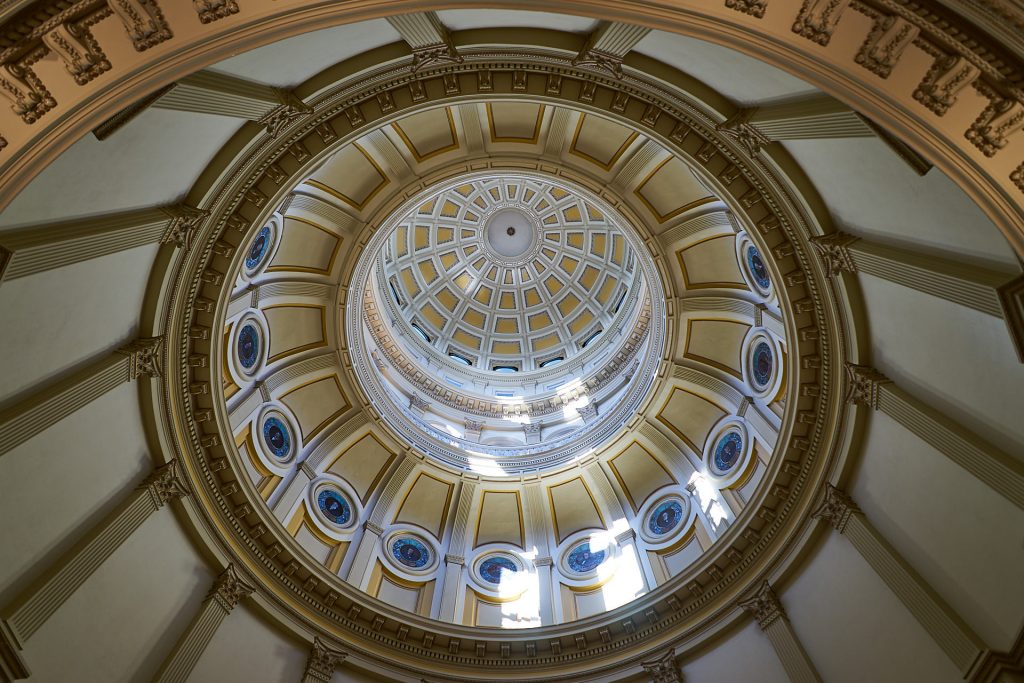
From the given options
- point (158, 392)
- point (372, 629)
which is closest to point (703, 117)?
point (158, 392)

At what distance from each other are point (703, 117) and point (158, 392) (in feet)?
41.4

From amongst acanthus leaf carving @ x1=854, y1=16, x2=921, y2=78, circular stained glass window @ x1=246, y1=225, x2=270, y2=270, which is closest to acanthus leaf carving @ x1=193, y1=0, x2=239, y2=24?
acanthus leaf carving @ x1=854, y1=16, x2=921, y2=78

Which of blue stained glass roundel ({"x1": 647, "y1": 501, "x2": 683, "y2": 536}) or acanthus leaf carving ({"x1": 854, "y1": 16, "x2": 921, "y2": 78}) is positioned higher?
blue stained glass roundel ({"x1": 647, "y1": 501, "x2": 683, "y2": 536})

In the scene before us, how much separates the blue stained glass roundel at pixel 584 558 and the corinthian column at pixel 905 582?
7.89 m

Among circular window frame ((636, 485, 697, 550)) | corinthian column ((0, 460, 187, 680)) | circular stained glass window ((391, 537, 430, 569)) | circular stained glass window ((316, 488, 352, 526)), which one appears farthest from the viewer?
circular stained glass window ((391, 537, 430, 569))

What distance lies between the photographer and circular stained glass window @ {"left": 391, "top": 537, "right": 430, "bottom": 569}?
1950cm

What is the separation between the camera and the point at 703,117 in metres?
12.0

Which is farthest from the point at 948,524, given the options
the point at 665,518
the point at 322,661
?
the point at 322,661

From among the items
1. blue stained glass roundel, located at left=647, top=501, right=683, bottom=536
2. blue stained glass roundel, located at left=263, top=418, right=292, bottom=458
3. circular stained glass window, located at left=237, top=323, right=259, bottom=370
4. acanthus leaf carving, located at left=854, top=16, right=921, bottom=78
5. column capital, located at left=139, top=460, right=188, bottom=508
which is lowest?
acanthus leaf carving, located at left=854, top=16, right=921, bottom=78

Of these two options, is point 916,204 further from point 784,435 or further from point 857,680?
point 857,680

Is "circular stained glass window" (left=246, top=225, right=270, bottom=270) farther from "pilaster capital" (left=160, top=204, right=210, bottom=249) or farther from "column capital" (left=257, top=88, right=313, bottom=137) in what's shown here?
"column capital" (left=257, top=88, right=313, bottom=137)

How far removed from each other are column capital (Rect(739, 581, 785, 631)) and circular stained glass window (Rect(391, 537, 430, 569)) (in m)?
9.85

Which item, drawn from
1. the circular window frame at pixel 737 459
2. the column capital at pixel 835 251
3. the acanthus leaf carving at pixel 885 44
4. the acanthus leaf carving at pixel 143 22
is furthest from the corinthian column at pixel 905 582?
the acanthus leaf carving at pixel 143 22

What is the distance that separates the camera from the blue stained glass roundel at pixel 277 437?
59.0 feet
